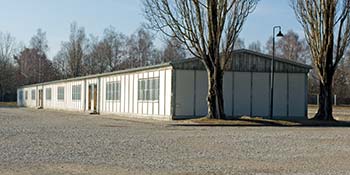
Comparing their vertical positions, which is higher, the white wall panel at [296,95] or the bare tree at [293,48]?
the bare tree at [293,48]

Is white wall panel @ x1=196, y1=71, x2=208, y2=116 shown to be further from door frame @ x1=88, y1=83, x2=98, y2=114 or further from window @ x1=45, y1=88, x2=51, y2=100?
window @ x1=45, y1=88, x2=51, y2=100

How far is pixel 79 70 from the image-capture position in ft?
309

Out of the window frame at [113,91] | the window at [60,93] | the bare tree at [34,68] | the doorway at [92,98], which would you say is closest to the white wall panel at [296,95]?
the window frame at [113,91]

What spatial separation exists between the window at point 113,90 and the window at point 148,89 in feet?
16.1

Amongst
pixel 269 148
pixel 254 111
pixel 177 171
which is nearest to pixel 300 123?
pixel 254 111

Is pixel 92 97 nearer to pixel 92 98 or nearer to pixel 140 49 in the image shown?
pixel 92 98

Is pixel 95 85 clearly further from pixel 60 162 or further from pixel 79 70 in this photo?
pixel 79 70

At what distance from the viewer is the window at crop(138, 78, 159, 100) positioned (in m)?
34.7

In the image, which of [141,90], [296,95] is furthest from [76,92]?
[296,95]

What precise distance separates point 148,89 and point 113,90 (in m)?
8.06

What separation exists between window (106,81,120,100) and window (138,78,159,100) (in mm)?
4919

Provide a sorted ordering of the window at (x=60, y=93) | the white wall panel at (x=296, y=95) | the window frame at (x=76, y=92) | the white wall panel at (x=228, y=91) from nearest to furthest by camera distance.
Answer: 1. the white wall panel at (x=228, y=91)
2. the white wall panel at (x=296, y=95)
3. the window frame at (x=76, y=92)
4. the window at (x=60, y=93)

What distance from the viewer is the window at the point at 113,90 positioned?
138 feet

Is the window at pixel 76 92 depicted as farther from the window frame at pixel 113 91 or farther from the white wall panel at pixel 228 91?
the white wall panel at pixel 228 91
